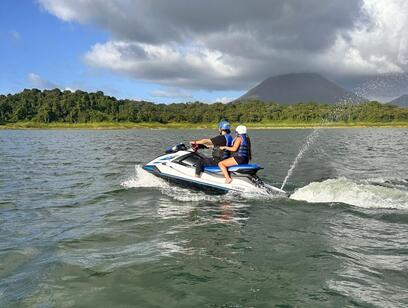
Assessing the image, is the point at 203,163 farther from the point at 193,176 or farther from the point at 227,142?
the point at 227,142

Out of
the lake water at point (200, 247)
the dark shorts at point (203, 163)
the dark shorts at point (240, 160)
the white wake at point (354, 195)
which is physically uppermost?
the dark shorts at point (240, 160)

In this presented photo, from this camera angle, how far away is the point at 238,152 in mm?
14070

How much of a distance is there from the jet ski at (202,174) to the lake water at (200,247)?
0.36 meters

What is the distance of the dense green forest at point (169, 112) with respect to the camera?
15200 cm

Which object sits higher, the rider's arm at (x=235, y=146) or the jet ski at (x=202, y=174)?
the rider's arm at (x=235, y=146)

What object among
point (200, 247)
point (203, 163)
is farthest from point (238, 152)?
point (200, 247)

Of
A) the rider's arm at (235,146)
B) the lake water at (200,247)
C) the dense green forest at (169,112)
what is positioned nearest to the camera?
the lake water at (200,247)

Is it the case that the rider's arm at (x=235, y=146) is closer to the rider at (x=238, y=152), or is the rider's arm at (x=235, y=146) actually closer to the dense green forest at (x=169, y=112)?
the rider at (x=238, y=152)

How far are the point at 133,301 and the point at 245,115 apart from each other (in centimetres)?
15866

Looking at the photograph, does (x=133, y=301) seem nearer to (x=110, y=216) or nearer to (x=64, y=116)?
(x=110, y=216)

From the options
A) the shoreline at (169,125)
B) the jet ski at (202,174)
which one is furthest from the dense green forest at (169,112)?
the jet ski at (202,174)

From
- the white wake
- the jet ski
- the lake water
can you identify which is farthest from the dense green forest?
the lake water

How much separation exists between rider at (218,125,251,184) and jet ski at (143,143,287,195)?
145mm

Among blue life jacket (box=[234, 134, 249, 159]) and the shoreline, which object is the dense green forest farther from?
blue life jacket (box=[234, 134, 249, 159])
